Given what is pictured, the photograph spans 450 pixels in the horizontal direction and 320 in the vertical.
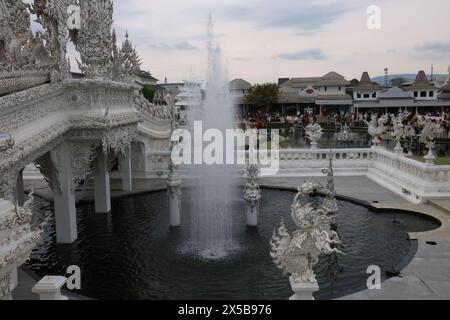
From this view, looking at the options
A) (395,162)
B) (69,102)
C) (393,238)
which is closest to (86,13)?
(69,102)

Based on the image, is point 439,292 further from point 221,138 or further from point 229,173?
point 221,138

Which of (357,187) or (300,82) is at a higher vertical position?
(300,82)

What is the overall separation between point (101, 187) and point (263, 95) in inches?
2069

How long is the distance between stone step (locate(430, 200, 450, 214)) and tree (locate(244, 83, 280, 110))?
52129 millimetres

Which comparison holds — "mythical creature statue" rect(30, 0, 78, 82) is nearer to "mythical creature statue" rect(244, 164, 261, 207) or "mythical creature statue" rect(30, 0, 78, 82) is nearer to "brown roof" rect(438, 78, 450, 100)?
"mythical creature statue" rect(244, 164, 261, 207)

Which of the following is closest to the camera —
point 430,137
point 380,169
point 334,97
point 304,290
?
point 304,290

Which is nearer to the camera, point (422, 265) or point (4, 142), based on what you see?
point (4, 142)

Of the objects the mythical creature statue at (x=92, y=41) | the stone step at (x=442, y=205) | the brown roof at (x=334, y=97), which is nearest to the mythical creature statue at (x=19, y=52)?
the mythical creature statue at (x=92, y=41)

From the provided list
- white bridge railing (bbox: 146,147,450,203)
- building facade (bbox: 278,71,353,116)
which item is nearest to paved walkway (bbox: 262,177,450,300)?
white bridge railing (bbox: 146,147,450,203)

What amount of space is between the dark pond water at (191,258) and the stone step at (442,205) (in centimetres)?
92

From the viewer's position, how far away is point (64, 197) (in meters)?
11.8

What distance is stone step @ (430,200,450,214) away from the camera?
1394 cm


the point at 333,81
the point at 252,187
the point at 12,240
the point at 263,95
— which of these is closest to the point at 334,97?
the point at 333,81

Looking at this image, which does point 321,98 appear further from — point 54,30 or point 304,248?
point 304,248
